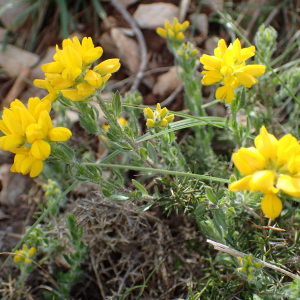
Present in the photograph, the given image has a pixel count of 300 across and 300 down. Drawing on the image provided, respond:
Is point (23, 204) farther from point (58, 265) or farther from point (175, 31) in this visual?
point (175, 31)

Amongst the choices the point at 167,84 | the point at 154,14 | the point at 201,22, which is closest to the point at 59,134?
the point at 167,84

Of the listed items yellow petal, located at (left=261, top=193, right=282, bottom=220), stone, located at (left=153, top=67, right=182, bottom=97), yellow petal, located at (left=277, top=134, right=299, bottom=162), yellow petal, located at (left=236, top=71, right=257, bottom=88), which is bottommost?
stone, located at (left=153, top=67, right=182, bottom=97)

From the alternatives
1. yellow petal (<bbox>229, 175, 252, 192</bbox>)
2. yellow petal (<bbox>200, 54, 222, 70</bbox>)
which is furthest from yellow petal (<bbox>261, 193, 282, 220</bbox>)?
yellow petal (<bbox>200, 54, 222, 70</bbox>)

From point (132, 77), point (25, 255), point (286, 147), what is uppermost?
point (286, 147)

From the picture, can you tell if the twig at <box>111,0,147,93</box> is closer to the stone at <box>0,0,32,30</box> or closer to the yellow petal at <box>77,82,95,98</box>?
the stone at <box>0,0,32,30</box>

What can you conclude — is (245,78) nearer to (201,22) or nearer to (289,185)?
(289,185)

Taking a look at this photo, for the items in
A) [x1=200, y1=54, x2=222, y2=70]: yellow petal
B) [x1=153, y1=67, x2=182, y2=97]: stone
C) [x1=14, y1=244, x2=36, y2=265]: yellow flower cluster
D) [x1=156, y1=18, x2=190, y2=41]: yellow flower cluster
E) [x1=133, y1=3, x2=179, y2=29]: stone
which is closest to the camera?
[x1=200, y1=54, x2=222, y2=70]: yellow petal
